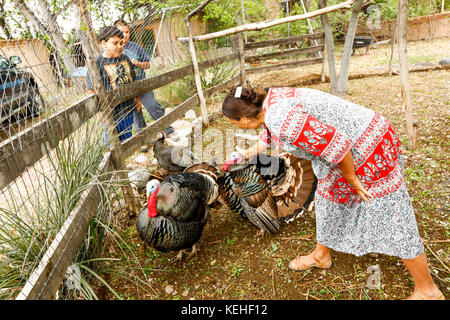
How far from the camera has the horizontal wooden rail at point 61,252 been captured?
1.21m

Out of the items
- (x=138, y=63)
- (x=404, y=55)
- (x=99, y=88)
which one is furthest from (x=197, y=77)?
(x=404, y=55)

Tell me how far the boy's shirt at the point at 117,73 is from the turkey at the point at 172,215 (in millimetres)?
1316

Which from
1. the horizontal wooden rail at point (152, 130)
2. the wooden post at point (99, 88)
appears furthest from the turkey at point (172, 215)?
the horizontal wooden rail at point (152, 130)

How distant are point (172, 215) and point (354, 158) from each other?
1290 millimetres

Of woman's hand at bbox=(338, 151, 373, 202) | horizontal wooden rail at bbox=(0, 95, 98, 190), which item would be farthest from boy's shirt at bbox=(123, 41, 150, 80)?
woman's hand at bbox=(338, 151, 373, 202)

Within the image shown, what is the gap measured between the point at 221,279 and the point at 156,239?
1.96ft

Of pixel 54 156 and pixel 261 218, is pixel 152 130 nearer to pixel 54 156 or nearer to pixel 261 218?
pixel 54 156

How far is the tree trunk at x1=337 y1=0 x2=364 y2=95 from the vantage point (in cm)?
523

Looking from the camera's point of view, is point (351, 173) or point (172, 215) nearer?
point (351, 173)

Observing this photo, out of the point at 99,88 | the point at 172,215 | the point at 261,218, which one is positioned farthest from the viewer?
the point at 99,88

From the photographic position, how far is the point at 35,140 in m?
1.57

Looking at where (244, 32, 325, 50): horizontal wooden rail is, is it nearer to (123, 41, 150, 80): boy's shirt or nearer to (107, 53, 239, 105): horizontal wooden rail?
(107, 53, 239, 105): horizontal wooden rail

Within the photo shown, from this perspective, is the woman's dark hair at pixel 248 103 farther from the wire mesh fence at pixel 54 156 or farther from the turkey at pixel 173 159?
the turkey at pixel 173 159
